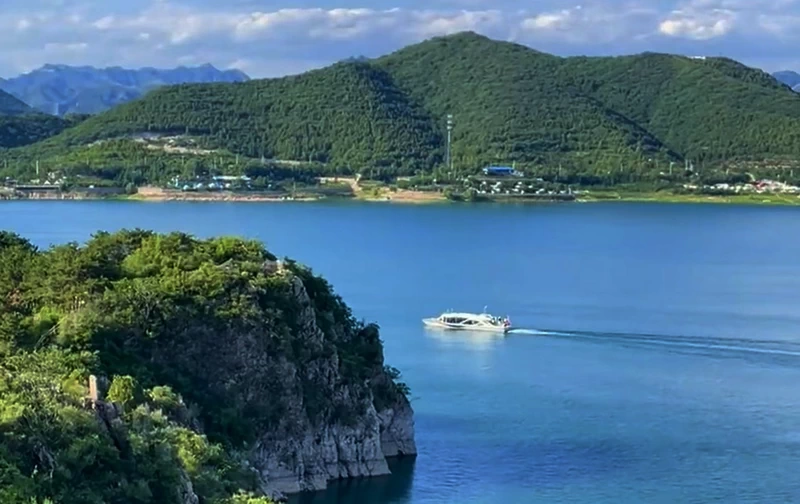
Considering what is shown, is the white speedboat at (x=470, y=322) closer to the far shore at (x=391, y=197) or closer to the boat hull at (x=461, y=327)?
the boat hull at (x=461, y=327)

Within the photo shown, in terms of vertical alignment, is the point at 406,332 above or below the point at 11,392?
below

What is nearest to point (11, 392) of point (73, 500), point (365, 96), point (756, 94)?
point (73, 500)

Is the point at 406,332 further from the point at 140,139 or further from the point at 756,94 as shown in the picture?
the point at 756,94

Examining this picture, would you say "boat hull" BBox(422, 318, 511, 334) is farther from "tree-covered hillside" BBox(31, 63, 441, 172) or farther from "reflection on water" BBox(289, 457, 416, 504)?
"tree-covered hillside" BBox(31, 63, 441, 172)

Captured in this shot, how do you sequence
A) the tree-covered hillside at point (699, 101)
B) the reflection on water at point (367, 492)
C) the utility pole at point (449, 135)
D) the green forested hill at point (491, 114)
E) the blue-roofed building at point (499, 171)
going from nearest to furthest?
1. the reflection on water at point (367, 492)
2. the blue-roofed building at point (499, 171)
3. the utility pole at point (449, 135)
4. the green forested hill at point (491, 114)
5. the tree-covered hillside at point (699, 101)

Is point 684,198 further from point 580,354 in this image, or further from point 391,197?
point 580,354

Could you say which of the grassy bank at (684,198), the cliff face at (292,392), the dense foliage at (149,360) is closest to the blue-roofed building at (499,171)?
the grassy bank at (684,198)

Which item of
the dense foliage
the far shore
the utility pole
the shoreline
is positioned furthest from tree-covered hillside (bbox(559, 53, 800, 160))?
the dense foliage
